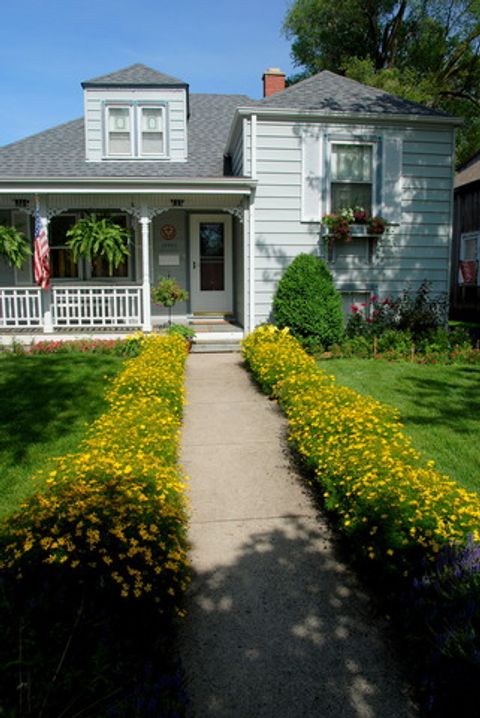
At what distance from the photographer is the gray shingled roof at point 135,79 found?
13617mm

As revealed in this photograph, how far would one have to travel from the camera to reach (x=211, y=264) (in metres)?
14.2

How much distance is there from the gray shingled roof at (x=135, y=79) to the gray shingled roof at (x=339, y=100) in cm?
319

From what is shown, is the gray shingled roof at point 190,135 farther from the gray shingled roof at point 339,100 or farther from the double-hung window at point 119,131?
the double-hung window at point 119,131

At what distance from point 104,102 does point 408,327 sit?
8.91 metres

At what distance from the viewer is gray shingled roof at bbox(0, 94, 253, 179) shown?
42.5 feet

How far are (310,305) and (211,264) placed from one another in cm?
431

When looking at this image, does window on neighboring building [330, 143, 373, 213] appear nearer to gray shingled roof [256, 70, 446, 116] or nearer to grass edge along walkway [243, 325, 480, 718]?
gray shingled roof [256, 70, 446, 116]

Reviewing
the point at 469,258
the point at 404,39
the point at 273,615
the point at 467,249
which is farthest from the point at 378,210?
the point at 404,39

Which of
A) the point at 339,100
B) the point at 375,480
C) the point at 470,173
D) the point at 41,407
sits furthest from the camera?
the point at 470,173

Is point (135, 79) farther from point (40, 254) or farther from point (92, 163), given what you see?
point (40, 254)

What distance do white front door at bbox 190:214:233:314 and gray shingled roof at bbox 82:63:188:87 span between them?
3244 mm

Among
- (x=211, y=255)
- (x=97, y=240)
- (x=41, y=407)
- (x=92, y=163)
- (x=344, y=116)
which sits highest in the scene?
(x=344, y=116)

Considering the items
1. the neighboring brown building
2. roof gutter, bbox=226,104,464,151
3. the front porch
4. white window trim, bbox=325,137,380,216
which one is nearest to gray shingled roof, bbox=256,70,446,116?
roof gutter, bbox=226,104,464,151

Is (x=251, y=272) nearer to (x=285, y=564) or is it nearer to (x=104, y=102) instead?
(x=104, y=102)
